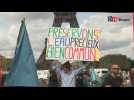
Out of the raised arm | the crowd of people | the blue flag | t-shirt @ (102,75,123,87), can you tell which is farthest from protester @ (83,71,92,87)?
the blue flag

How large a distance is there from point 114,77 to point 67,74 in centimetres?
95

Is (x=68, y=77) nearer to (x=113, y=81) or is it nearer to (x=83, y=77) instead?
(x=83, y=77)

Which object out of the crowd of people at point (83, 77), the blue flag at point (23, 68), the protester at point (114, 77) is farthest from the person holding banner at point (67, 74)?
the protester at point (114, 77)

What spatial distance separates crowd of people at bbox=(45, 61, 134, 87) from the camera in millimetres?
8031

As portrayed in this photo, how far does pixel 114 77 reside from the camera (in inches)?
318

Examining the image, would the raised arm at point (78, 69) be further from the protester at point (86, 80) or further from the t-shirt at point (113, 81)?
the t-shirt at point (113, 81)

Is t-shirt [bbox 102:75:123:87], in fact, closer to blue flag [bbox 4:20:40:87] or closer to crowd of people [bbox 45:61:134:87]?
crowd of people [bbox 45:61:134:87]

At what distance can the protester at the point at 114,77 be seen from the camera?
26.5ft

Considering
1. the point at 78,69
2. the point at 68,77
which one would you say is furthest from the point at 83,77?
the point at 68,77
